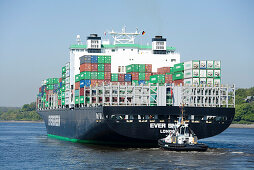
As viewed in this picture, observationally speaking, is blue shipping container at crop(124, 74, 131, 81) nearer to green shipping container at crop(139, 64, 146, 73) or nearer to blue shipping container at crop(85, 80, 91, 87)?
green shipping container at crop(139, 64, 146, 73)

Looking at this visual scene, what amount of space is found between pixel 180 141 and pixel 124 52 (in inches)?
828

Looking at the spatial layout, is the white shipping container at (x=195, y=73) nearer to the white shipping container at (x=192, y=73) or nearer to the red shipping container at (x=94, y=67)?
the white shipping container at (x=192, y=73)

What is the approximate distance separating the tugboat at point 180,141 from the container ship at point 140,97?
1.40 meters

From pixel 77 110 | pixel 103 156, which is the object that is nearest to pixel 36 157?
pixel 103 156

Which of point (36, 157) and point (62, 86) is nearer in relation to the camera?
point (36, 157)

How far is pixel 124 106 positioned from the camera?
171ft

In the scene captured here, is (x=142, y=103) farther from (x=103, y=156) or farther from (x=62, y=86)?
(x=62, y=86)

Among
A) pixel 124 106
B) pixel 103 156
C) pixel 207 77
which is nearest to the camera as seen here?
pixel 103 156

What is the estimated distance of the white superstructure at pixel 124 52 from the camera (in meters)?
66.3

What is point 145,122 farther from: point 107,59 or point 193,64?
point 107,59

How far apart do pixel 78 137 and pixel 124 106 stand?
48.3 ft

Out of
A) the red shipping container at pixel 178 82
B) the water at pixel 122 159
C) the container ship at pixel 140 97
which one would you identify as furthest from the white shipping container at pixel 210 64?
the water at pixel 122 159

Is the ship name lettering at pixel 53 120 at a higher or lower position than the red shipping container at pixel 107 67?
lower

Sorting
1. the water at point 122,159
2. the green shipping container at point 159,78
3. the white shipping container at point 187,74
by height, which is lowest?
the water at point 122,159
